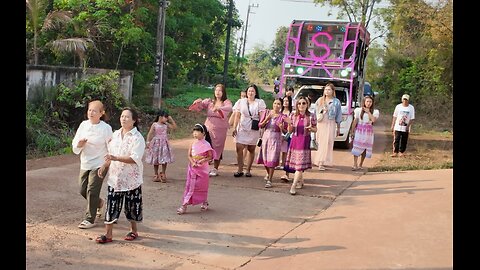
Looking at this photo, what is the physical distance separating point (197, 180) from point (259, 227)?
1080mm

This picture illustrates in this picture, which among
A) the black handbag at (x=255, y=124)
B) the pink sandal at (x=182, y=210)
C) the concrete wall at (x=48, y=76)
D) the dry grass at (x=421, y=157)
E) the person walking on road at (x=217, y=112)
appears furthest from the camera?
the concrete wall at (x=48, y=76)

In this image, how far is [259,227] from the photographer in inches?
243

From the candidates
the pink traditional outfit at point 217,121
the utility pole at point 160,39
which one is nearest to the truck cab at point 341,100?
the pink traditional outfit at point 217,121

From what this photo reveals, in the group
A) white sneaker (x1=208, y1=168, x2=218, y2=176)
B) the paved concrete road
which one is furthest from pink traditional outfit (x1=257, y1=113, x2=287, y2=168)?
white sneaker (x1=208, y1=168, x2=218, y2=176)

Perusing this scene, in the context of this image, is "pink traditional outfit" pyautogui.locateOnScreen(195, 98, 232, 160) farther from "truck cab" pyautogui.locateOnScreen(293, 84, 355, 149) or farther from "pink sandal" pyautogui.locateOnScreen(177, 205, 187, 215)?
"truck cab" pyautogui.locateOnScreen(293, 84, 355, 149)

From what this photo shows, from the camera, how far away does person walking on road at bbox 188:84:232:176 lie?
28.3 feet

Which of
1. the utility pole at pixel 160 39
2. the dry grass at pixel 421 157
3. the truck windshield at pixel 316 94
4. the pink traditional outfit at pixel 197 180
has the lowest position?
the dry grass at pixel 421 157

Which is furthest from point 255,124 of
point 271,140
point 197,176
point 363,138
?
point 363,138

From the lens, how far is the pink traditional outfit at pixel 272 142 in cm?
824

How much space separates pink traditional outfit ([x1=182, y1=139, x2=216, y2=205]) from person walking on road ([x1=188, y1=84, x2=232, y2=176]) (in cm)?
199

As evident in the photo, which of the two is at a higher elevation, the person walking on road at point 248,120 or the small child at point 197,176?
the person walking on road at point 248,120

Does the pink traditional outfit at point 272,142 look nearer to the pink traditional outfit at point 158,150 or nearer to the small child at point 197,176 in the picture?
the pink traditional outfit at point 158,150

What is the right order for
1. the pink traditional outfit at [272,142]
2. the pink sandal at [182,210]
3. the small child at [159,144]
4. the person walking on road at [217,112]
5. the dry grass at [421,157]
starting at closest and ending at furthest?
the pink sandal at [182,210] → the pink traditional outfit at [272,142] → the small child at [159,144] → the person walking on road at [217,112] → the dry grass at [421,157]

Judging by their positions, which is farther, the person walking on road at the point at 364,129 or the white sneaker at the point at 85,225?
the person walking on road at the point at 364,129
